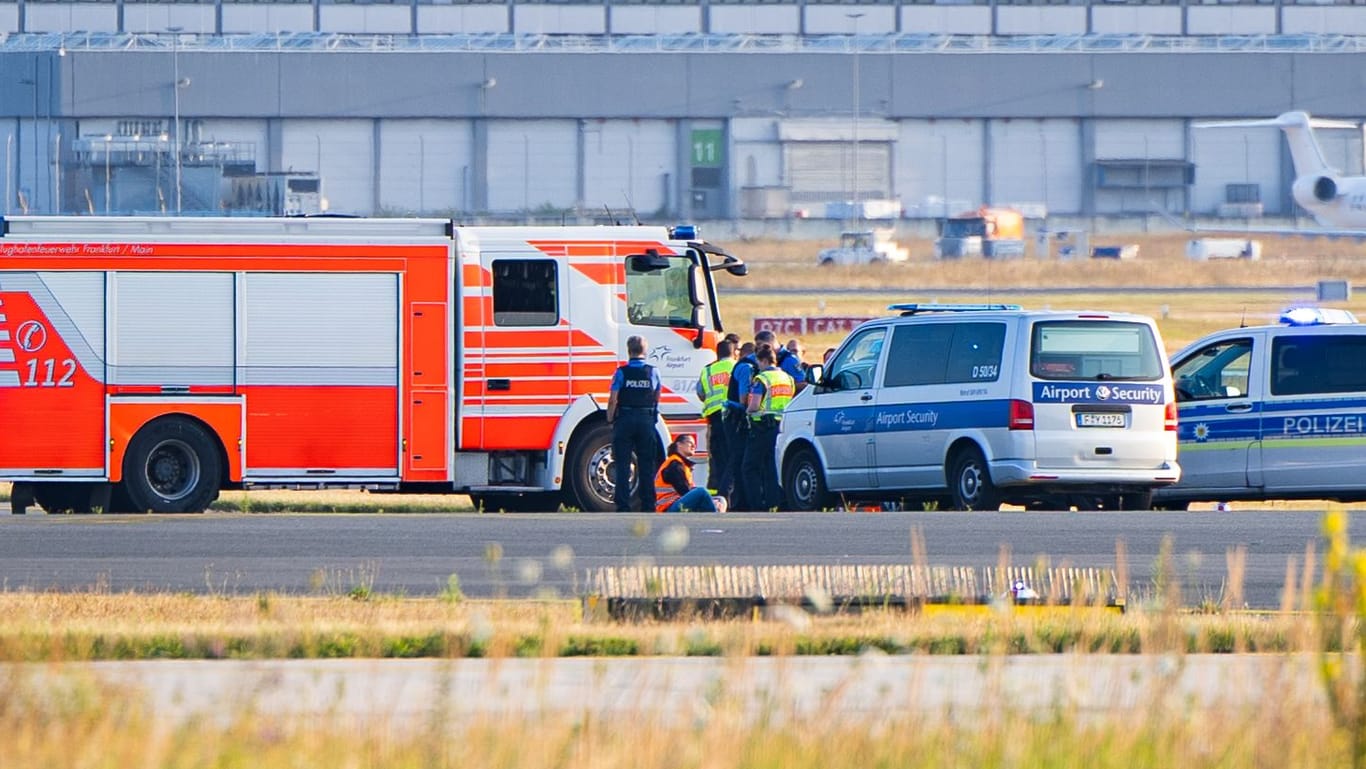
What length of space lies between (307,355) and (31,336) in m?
2.38

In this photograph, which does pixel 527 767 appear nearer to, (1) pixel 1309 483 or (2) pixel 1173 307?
(1) pixel 1309 483

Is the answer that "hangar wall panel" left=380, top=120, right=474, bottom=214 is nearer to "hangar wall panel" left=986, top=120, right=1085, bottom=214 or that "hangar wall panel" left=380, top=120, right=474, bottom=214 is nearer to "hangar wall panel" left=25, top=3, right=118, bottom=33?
"hangar wall panel" left=25, top=3, right=118, bottom=33

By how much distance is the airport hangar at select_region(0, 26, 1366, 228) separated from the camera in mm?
75562

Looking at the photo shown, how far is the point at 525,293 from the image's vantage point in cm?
1927

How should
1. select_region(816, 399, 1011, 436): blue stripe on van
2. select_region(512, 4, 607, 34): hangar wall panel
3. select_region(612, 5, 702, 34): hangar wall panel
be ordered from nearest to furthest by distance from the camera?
select_region(816, 399, 1011, 436): blue stripe on van → select_region(512, 4, 607, 34): hangar wall panel → select_region(612, 5, 702, 34): hangar wall panel

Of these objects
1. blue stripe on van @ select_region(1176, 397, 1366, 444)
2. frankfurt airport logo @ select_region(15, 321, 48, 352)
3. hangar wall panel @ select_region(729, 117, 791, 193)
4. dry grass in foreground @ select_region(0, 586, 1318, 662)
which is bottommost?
Answer: dry grass in foreground @ select_region(0, 586, 1318, 662)

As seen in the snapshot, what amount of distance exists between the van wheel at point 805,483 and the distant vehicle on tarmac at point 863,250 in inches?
2074

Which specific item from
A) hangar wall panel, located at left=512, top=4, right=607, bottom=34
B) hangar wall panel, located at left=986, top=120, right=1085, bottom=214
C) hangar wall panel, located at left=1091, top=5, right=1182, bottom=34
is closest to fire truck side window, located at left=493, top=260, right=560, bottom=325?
hangar wall panel, located at left=512, top=4, right=607, bottom=34

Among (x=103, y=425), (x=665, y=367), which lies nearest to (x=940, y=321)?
(x=665, y=367)

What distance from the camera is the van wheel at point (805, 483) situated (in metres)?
19.8

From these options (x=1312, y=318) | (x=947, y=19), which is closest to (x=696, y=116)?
(x=947, y=19)

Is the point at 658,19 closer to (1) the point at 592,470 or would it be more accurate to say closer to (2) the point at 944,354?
(1) the point at 592,470

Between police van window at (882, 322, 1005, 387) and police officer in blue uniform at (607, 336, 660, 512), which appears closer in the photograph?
police van window at (882, 322, 1005, 387)

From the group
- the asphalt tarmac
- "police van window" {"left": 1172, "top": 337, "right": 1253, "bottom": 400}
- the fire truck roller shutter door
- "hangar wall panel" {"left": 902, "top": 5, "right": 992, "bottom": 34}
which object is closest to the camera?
the asphalt tarmac
